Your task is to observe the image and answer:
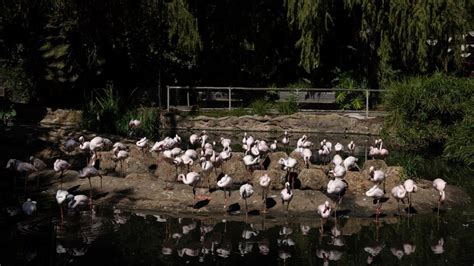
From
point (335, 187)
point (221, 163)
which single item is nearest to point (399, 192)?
point (335, 187)

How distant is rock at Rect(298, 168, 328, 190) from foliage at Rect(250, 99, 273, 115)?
9.53 m

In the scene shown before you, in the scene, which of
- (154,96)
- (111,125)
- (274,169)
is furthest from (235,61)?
(274,169)

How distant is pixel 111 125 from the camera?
18.6 metres

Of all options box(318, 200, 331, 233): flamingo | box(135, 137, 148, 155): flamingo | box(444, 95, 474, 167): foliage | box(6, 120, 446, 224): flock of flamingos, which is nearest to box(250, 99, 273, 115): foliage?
box(6, 120, 446, 224): flock of flamingos

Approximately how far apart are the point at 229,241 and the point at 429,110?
908 centimetres

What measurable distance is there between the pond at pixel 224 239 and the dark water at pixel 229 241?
0.04 ft

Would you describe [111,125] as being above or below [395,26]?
below

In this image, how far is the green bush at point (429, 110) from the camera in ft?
53.6

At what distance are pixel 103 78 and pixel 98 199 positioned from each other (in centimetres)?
1328

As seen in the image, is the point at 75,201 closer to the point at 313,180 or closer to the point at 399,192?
the point at 313,180

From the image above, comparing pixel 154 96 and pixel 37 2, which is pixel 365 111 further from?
pixel 37 2

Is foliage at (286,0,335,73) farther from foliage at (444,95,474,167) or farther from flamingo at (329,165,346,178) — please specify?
flamingo at (329,165,346,178)

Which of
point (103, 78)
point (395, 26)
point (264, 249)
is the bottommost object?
point (264, 249)

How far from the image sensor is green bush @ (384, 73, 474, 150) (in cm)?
1634
